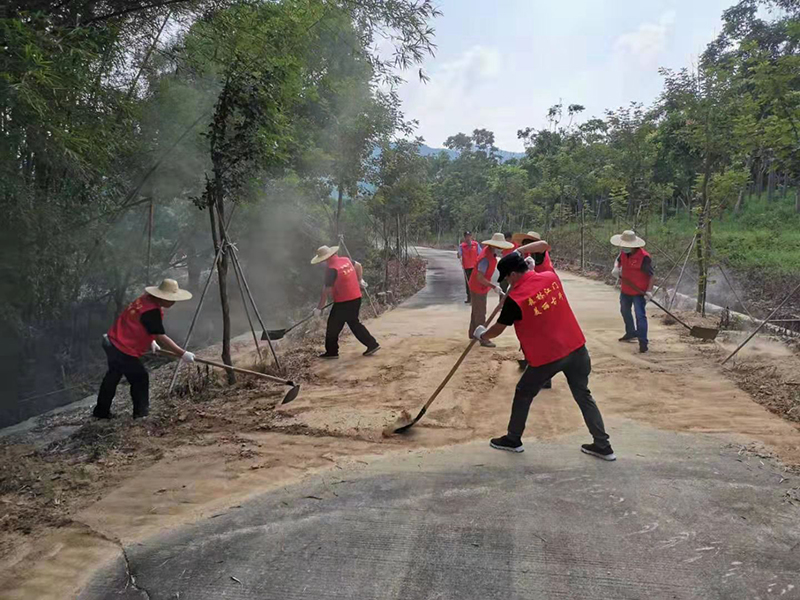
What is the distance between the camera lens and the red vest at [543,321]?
342 centimetres

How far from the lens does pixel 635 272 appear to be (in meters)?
6.27

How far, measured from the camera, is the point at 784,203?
19.8 meters

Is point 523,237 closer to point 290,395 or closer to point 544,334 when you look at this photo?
point 544,334

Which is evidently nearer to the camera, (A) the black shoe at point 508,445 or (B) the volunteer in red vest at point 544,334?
(B) the volunteer in red vest at point 544,334

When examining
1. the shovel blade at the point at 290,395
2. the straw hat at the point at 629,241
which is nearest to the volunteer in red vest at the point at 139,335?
the shovel blade at the point at 290,395

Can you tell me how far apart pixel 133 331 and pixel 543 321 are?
10.6 ft

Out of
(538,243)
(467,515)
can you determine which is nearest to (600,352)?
(538,243)

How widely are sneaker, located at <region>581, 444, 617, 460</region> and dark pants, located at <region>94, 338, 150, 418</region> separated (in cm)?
352

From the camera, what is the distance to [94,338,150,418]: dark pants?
4508 millimetres

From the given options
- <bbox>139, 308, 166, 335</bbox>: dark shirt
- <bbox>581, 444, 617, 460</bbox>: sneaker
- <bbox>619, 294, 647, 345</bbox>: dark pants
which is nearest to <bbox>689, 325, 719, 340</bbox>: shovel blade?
<bbox>619, 294, 647, 345</bbox>: dark pants

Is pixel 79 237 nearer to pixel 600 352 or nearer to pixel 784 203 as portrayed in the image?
pixel 600 352

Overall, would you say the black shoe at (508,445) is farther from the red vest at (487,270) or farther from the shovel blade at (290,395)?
the red vest at (487,270)

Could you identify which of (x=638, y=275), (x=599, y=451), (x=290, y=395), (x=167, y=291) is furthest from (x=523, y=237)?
(x=167, y=291)

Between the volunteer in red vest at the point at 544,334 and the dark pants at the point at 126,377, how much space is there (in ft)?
9.57
